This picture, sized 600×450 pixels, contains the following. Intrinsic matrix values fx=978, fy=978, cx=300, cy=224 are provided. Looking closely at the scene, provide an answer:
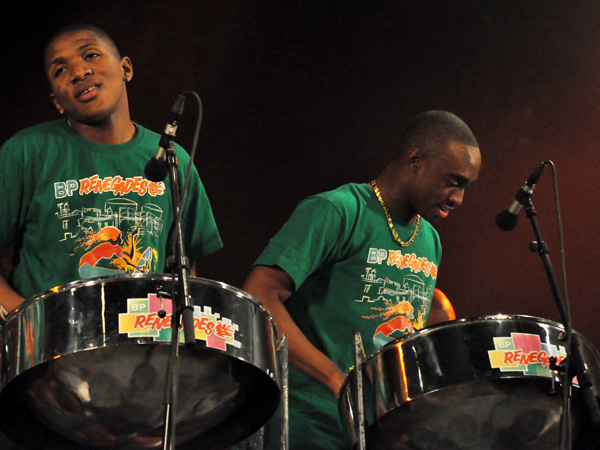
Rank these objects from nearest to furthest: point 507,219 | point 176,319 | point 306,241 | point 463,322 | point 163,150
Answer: point 176,319 < point 163,150 < point 463,322 < point 507,219 < point 306,241

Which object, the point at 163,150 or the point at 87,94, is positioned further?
the point at 87,94

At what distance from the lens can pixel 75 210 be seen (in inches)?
87.8

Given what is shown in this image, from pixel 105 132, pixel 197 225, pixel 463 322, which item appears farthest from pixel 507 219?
pixel 105 132

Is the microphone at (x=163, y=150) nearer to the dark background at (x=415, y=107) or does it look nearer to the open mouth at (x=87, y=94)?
the open mouth at (x=87, y=94)

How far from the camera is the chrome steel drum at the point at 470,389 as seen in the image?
6.24 ft

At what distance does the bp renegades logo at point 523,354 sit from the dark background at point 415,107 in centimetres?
137

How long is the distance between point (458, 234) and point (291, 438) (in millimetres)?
1282

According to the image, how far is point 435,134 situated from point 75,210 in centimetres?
105

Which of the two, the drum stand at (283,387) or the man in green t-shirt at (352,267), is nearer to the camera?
the drum stand at (283,387)

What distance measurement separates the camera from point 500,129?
3311 millimetres

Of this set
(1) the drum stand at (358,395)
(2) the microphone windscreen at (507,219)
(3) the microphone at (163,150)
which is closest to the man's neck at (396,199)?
(2) the microphone windscreen at (507,219)

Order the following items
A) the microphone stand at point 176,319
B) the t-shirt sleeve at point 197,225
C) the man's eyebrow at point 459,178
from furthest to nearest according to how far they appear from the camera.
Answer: the man's eyebrow at point 459,178 → the t-shirt sleeve at point 197,225 → the microphone stand at point 176,319

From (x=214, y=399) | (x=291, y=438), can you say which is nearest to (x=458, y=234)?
(x=291, y=438)

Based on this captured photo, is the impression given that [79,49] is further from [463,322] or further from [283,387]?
[463,322]
